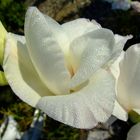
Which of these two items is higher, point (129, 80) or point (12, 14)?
point (129, 80)

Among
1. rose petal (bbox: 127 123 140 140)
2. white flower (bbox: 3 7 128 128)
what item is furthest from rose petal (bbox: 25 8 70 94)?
rose petal (bbox: 127 123 140 140)

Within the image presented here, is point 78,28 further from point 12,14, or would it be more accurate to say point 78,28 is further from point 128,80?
point 12,14

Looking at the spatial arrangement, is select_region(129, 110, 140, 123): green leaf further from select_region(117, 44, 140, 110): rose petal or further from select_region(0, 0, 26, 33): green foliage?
select_region(0, 0, 26, 33): green foliage

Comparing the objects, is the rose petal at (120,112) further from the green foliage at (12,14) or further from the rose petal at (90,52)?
the green foliage at (12,14)

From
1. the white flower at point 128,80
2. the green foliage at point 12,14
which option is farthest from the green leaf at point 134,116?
the green foliage at point 12,14

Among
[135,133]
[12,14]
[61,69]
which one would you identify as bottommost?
[12,14]

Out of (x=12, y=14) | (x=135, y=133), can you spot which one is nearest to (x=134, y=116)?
(x=135, y=133)
